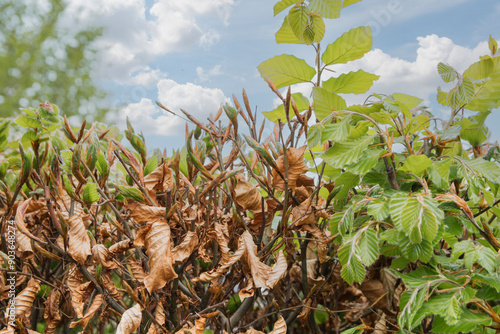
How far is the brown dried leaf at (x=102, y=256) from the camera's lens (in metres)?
0.93

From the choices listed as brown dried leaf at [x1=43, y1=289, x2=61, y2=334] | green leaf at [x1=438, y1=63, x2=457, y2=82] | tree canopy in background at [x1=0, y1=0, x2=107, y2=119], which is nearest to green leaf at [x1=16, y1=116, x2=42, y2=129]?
brown dried leaf at [x1=43, y1=289, x2=61, y2=334]

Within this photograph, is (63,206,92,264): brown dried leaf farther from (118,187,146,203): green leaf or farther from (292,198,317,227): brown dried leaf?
(292,198,317,227): brown dried leaf

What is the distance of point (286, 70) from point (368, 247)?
523mm

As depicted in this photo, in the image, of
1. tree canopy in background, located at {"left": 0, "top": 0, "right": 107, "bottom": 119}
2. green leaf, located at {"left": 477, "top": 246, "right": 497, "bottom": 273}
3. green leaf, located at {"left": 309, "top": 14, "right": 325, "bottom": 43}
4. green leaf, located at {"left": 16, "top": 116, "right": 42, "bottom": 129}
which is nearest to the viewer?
green leaf, located at {"left": 477, "top": 246, "right": 497, "bottom": 273}

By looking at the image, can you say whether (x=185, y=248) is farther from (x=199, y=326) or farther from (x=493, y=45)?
(x=493, y=45)

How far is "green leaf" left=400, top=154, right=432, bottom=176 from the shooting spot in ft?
2.76

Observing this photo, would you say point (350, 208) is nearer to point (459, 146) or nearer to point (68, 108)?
point (459, 146)

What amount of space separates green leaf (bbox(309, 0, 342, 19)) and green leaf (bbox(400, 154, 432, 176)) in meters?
0.45

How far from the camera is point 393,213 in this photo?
0.76 m

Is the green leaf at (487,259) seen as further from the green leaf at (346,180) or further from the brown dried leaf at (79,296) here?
the brown dried leaf at (79,296)

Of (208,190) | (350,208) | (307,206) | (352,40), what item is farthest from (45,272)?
(352,40)

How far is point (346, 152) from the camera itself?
0.87m

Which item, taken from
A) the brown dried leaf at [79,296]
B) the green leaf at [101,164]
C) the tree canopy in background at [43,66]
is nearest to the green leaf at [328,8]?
the green leaf at [101,164]

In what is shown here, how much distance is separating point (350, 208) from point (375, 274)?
1.50ft
